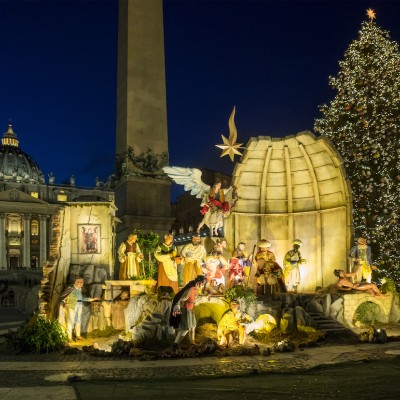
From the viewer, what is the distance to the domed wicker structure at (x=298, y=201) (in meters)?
20.3

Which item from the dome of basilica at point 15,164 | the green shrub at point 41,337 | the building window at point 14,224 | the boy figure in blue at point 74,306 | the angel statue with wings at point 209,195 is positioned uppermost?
the dome of basilica at point 15,164

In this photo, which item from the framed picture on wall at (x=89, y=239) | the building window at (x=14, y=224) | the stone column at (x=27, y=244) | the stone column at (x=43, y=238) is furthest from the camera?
the building window at (x=14, y=224)

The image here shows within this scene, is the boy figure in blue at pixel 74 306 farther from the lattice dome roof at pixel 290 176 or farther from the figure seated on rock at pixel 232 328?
the lattice dome roof at pixel 290 176

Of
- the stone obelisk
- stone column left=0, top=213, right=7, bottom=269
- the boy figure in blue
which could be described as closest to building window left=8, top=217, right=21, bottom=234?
stone column left=0, top=213, right=7, bottom=269

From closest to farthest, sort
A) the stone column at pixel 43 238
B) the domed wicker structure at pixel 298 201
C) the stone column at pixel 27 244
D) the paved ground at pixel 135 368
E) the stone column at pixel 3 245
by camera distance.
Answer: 1. the paved ground at pixel 135 368
2. the domed wicker structure at pixel 298 201
3. the stone column at pixel 3 245
4. the stone column at pixel 27 244
5. the stone column at pixel 43 238

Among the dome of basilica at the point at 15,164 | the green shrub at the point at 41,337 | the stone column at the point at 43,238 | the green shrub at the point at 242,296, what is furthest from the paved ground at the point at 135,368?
the dome of basilica at the point at 15,164

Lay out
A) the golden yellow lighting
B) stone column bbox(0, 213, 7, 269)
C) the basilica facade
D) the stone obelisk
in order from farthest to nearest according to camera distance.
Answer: the basilica facade < stone column bbox(0, 213, 7, 269) < the stone obelisk < the golden yellow lighting

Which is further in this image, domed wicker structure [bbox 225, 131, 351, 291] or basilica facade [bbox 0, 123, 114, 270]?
basilica facade [bbox 0, 123, 114, 270]

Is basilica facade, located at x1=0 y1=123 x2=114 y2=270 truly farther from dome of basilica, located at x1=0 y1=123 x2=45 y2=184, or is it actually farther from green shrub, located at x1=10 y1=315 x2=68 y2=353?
green shrub, located at x1=10 y1=315 x2=68 y2=353

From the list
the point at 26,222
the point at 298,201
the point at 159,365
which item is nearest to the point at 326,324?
the point at 159,365

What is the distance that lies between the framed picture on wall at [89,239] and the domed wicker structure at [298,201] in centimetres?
534

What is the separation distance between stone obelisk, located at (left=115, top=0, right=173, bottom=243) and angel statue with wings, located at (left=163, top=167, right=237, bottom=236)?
4.12ft

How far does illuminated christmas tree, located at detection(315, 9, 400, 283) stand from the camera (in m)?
24.8

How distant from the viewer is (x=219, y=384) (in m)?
9.45
